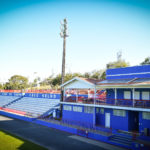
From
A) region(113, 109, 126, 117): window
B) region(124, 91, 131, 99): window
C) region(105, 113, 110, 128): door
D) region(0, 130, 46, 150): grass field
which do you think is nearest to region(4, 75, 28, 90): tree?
region(0, 130, 46, 150): grass field

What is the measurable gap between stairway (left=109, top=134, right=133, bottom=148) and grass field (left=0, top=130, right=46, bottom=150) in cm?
697

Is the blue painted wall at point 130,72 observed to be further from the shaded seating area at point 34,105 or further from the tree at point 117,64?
the tree at point 117,64

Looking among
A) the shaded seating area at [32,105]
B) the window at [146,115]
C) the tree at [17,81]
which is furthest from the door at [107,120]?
the tree at [17,81]

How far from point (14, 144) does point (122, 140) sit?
33.7 feet

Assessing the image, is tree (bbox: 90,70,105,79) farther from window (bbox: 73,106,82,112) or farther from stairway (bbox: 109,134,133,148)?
stairway (bbox: 109,134,133,148)

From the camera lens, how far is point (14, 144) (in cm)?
1689

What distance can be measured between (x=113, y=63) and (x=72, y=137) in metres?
52.9

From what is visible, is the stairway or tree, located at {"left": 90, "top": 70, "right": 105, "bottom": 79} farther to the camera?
tree, located at {"left": 90, "top": 70, "right": 105, "bottom": 79}

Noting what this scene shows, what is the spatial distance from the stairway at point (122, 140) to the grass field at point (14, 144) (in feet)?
22.9

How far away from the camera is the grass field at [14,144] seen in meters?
15.8

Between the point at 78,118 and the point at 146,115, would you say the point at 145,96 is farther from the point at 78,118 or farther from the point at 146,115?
the point at 78,118

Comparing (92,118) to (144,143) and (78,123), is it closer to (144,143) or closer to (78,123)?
(78,123)

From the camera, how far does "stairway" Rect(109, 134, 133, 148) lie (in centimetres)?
1639

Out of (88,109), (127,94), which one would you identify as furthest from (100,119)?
(127,94)
